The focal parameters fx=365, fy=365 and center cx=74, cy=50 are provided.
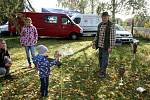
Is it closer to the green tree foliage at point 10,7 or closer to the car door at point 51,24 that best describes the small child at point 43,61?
the green tree foliage at point 10,7

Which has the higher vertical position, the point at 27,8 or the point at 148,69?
the point at 27,8

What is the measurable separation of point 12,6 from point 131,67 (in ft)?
17.2

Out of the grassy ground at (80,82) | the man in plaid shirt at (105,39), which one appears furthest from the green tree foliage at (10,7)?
the man in plaid shirt at (105,39)

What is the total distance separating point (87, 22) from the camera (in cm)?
2819

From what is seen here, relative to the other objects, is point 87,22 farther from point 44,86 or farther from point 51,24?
point 44,86

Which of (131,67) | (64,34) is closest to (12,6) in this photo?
(131,67)

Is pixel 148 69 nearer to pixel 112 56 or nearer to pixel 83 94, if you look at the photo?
pixel 112 56

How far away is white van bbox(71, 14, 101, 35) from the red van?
3.05 meters

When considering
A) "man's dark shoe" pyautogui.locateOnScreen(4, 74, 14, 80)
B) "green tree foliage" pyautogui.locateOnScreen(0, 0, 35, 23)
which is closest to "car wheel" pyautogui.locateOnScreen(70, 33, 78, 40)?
"green tree foliage" pyautogui.locateOnScreen(0, 0, 35, 23)

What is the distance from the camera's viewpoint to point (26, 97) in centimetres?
883

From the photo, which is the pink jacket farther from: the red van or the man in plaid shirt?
the red van

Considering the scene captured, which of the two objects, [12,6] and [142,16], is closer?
[12,6]

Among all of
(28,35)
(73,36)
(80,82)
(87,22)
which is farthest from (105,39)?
(87,22)

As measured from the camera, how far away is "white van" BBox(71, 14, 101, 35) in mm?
27953
